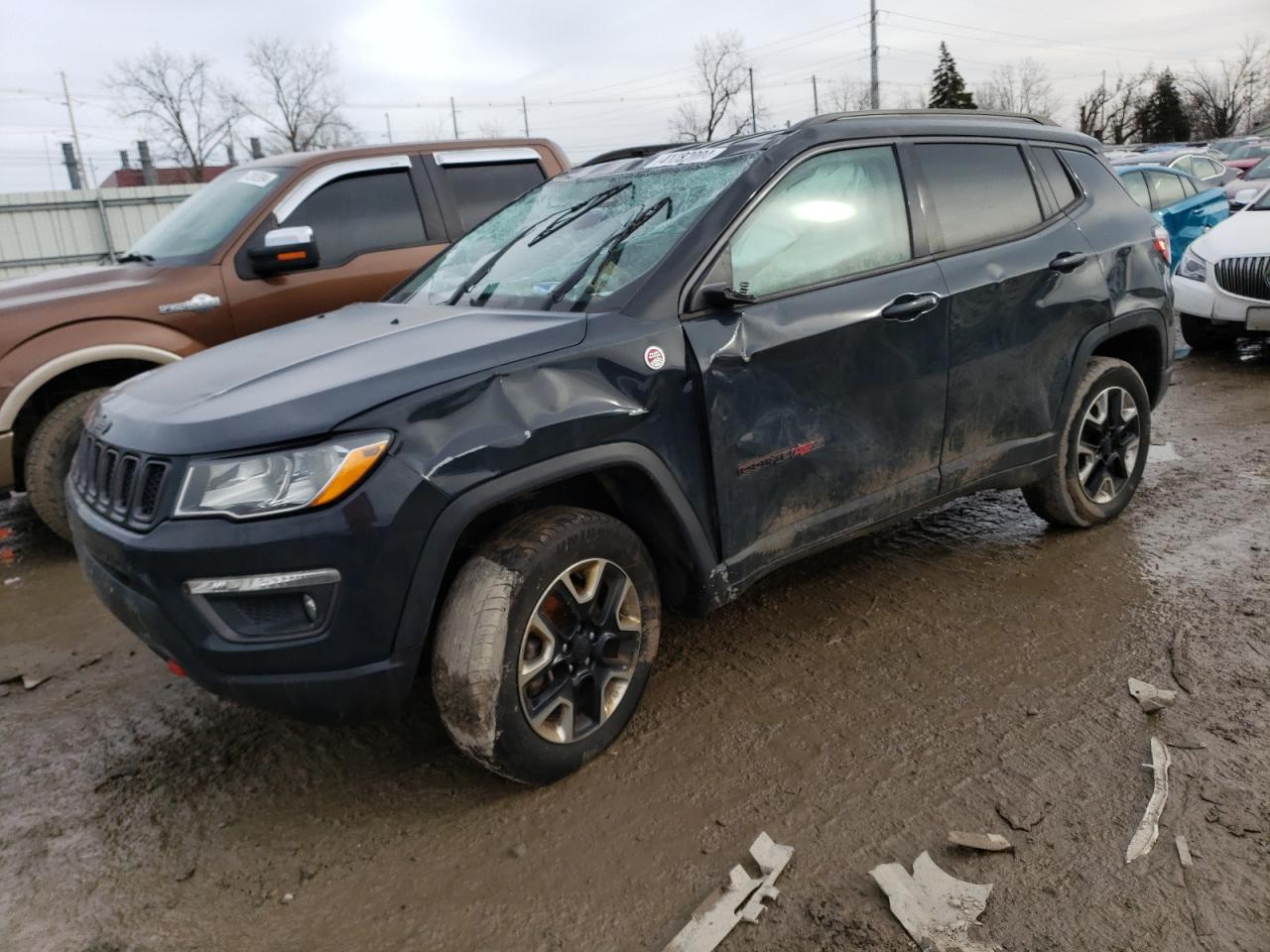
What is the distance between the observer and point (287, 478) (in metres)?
2.35

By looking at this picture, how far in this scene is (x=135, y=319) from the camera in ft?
16.3

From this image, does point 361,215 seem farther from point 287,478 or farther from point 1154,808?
point 1154,808

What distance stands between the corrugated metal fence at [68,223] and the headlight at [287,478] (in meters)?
21.6

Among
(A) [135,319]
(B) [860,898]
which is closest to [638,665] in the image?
(B) [860,898]

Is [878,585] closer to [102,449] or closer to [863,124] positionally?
[863,124]

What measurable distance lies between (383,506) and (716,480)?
40.7 inches

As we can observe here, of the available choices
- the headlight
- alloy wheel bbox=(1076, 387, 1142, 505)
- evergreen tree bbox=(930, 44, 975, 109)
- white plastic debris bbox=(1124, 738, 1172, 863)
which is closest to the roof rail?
alloy wheel bbox=(1076, 387, 1142, 505)

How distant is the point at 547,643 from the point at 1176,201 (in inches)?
441

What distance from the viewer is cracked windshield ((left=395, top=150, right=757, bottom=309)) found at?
3.09 m

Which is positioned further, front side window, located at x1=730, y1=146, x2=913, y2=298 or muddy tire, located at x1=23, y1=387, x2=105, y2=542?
muddy tire, located at x1=23, y1=387, x2=105, y2=542

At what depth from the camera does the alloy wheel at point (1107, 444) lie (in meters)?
4.27

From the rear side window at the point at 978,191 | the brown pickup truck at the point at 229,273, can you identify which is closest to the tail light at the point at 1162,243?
Result: the rear side window at the point at 978,191

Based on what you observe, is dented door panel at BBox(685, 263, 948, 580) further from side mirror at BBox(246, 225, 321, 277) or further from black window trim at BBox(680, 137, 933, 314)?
side mirror at BBox(246, 225, 321, 277)

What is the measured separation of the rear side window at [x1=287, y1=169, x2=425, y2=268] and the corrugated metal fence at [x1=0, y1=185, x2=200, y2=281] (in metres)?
18.0
